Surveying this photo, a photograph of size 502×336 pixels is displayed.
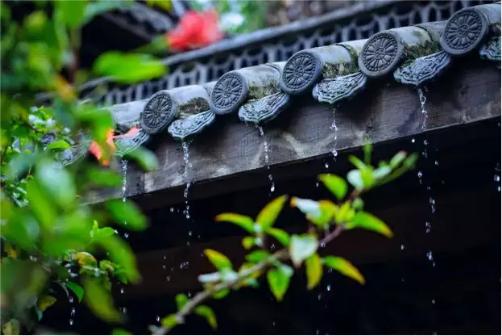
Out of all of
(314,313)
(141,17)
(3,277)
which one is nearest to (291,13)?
(141,17)

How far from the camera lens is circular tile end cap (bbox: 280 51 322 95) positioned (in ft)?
7.86

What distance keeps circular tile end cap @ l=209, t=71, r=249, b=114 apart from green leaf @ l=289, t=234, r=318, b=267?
54.4 inches

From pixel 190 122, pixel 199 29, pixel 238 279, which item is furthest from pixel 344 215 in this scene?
pixel 199 29

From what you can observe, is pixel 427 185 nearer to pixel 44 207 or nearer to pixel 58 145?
pixel 58 145

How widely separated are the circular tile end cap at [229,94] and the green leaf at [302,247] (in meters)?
1.38

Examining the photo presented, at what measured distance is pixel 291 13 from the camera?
28.3 ft

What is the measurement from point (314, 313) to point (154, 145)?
1.19 meters

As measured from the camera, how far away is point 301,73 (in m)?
2.41

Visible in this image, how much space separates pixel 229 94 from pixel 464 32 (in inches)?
28.3

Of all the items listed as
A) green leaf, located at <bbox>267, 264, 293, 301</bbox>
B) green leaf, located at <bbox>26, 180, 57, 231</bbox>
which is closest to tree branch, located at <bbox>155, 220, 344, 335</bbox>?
green leaf, located at <bbox>267, 264, 293, 301</bbox>

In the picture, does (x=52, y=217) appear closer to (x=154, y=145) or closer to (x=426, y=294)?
(x=154, y=145)

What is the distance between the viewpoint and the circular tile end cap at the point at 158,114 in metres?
2.69

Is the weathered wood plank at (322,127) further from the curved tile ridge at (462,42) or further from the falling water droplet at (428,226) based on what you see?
the falling water droplet at (428,226)

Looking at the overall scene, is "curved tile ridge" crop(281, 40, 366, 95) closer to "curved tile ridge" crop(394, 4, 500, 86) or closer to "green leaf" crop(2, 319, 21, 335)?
"curved tile ridge" crop(394, 4, 500, 86)
